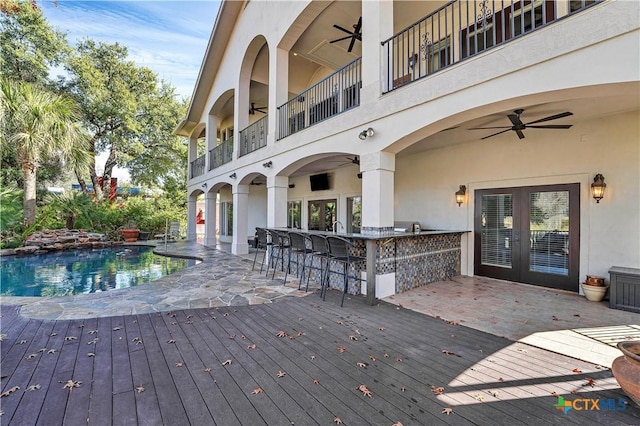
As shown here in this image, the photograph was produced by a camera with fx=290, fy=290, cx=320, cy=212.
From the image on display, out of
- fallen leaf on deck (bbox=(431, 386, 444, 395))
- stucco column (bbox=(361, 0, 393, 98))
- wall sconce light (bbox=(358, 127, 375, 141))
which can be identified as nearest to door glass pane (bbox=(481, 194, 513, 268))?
wall sconce light (bbox=(358, 127, 375, 141))

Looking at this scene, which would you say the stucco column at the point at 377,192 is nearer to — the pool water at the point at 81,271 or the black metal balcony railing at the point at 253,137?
the pool water at the point at 81,271

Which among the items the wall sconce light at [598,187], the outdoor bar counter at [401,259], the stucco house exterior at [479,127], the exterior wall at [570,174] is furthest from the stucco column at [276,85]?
the wall sconce light at [598,187]

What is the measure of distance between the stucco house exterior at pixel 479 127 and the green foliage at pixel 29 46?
1089 cm

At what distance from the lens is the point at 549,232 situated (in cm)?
581

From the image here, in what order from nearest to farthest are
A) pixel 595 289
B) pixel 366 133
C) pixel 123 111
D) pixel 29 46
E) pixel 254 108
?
pixel 595 289 < pixel 366 133 < pixel 254 108 < pixel 29 46 < pixel 123 111

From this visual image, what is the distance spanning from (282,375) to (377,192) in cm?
341

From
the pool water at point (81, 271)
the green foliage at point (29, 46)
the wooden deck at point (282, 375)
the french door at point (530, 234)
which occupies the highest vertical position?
the green foliage at point (29, 46)

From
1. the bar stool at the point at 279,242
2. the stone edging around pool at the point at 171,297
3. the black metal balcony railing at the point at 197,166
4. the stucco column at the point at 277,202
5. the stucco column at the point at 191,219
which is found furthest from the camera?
the stucco column at the point at 191,219

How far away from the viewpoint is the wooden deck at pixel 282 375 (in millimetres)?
2111

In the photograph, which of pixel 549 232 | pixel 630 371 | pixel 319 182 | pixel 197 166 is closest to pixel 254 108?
pixel 197 166

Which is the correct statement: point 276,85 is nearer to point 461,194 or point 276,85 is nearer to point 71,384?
point 461,194

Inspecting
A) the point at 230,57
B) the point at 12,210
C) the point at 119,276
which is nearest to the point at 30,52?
the point at 12,210

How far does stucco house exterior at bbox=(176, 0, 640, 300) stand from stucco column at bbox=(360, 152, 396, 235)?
3 centimetres

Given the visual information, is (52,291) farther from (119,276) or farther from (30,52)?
(30,52)
